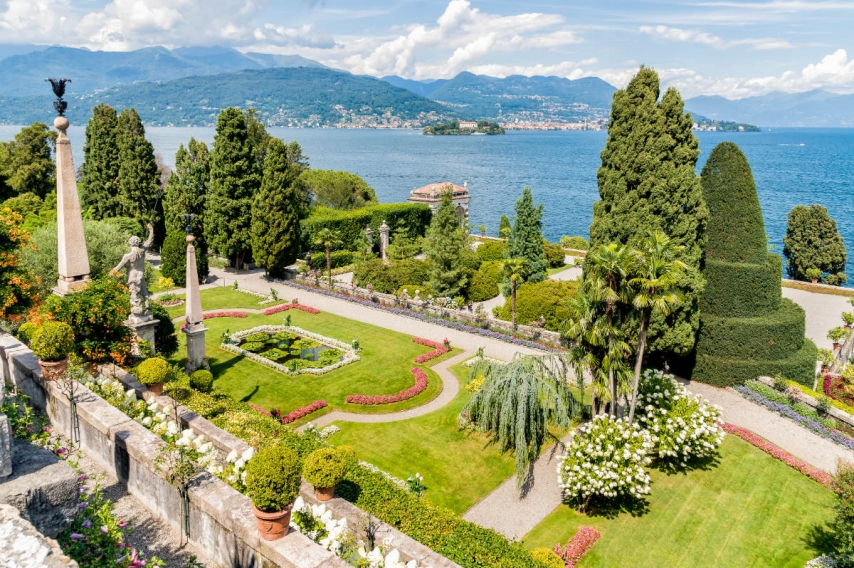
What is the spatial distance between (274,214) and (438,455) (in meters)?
27.4

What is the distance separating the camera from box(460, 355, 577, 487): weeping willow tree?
58.0 ft

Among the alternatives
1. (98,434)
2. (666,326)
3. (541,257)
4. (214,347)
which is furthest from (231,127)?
(98,434)

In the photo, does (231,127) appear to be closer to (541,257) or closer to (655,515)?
(541,257)

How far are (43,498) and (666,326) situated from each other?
2282 centimetres

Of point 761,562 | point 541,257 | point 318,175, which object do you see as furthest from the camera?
point 318,175

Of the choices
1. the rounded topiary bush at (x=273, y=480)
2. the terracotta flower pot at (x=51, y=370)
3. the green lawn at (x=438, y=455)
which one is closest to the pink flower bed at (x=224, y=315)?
the green lawn at (x=438, y=455)

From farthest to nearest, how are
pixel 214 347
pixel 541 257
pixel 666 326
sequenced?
pixel 541 257, pixel 214 347, pixel 666 326

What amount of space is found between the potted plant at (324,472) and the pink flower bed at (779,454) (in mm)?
16106

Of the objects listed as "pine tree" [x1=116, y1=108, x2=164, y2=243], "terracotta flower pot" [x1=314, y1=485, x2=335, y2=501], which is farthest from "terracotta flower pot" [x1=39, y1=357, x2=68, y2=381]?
"pine tree" [x1=116, y1=108, x2=164, y2=243]

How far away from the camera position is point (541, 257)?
40250mm

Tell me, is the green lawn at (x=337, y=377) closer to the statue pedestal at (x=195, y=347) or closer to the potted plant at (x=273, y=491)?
the statue pedestal at (x=195, y=347)

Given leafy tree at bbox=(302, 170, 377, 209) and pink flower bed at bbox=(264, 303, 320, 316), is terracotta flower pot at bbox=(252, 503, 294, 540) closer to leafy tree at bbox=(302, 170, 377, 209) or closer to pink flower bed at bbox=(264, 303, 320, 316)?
pink flower bed at bbox=(264, 303, 320, 316)

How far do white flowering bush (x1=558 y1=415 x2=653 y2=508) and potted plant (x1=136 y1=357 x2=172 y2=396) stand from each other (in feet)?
36.8

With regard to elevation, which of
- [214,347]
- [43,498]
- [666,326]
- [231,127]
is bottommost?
[214,347]
